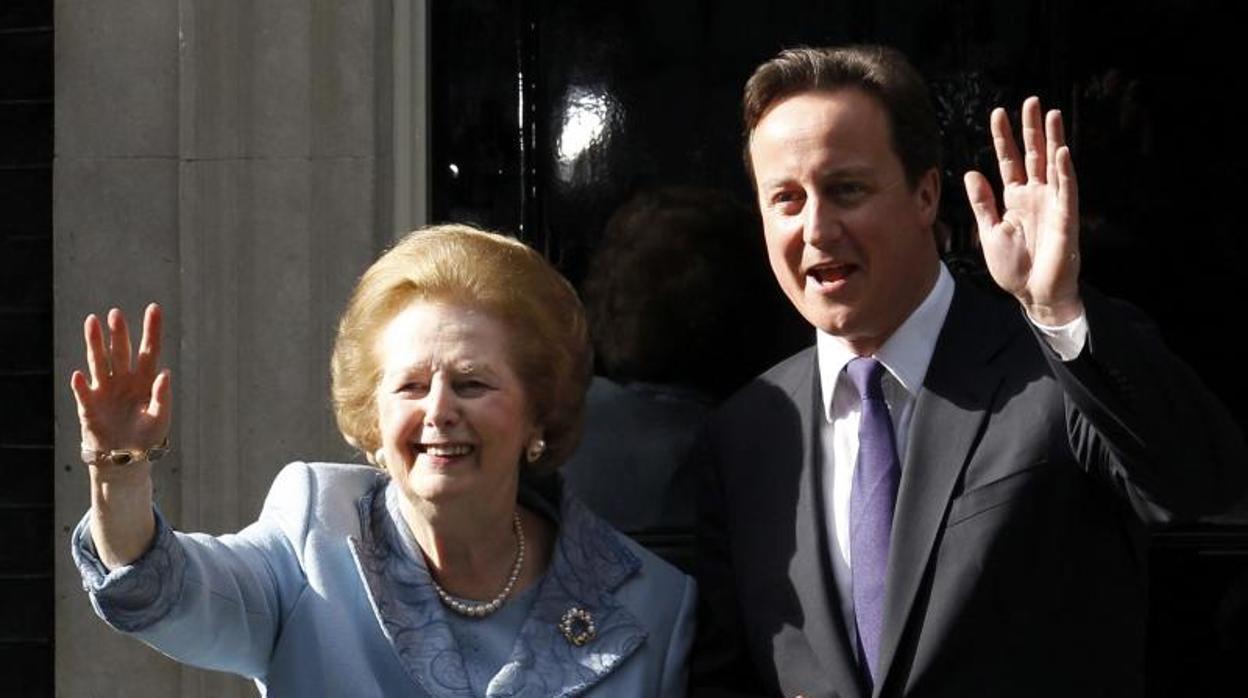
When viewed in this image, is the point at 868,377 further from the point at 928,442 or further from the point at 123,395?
the point at 123,395

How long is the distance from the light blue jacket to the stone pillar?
1227mm

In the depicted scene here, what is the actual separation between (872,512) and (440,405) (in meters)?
0.72

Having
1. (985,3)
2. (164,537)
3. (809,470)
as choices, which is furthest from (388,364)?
(985,3)

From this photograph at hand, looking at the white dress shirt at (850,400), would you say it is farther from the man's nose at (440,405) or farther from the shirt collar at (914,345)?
the man's nose at (440,405)

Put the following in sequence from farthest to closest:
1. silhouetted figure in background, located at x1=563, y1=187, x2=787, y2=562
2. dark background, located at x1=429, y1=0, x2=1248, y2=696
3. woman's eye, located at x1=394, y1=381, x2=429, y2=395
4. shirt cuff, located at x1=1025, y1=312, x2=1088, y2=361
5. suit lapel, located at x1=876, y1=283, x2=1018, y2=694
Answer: silhouetted figure in background, located at x1=563, y1=187, x2=787, y2=562 → dark background, located at x1=429, y1=0, x2=1248, y2=696 → woman's eye, located at x1=394, y1=381, x2=429, y2=395 → suit lapel, located at x1=876, y1=283, x2=1018, y2=694 → shirt cuff, located at x1=1025, y1=312, x2=1088, y2=361

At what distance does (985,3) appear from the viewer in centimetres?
495

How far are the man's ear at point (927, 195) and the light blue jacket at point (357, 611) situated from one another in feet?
2.50

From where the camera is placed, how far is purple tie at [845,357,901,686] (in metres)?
3.51

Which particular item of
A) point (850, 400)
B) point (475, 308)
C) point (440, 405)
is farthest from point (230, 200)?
point (850, 400)

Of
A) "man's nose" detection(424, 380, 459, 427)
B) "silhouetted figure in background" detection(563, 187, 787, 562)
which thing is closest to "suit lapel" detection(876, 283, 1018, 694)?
"man's nose" detection(424, 380, 459, 427)

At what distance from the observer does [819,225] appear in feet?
11.7

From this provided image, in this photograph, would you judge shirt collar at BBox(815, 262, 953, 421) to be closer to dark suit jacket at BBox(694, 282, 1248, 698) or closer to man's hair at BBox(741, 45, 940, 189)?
dark suit jacket at BBox(694, 282, 1248, 698)
